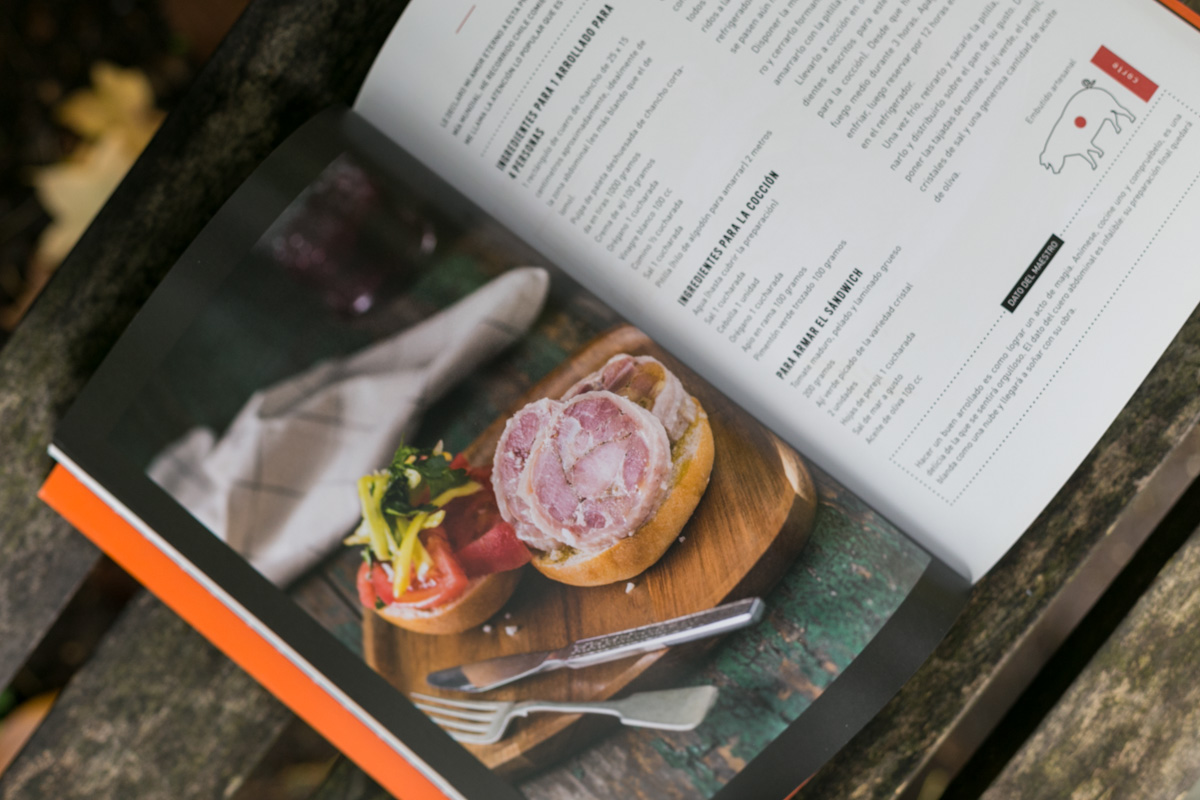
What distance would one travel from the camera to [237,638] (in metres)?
0.39

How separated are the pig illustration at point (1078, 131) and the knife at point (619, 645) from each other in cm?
26

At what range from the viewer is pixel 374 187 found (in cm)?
37

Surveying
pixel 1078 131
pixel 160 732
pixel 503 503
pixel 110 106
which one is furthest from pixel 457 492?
pixel 110 106

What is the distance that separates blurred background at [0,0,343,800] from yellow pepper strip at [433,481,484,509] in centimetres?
36

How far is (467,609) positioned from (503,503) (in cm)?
6

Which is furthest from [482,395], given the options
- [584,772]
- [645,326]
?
[584,772]

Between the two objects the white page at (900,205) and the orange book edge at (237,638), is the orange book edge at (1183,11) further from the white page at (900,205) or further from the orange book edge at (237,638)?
the orange book edge at (237,638)

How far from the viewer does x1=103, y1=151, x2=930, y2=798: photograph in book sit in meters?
0.36

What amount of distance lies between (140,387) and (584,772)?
29 cm

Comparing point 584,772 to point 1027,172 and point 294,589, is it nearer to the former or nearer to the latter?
point 294,589

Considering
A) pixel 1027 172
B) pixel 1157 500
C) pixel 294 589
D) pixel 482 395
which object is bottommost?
pixel 294 589

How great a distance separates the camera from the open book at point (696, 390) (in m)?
→ 0.36

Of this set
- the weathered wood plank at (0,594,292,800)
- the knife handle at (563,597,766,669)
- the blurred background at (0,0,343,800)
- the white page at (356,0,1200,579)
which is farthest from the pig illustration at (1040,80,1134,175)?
the blurred background at (0,0,343,800)

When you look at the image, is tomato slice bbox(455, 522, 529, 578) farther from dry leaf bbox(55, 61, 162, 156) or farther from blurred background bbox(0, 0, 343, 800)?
dry leaf bbox(55, 61, 162, 156)
